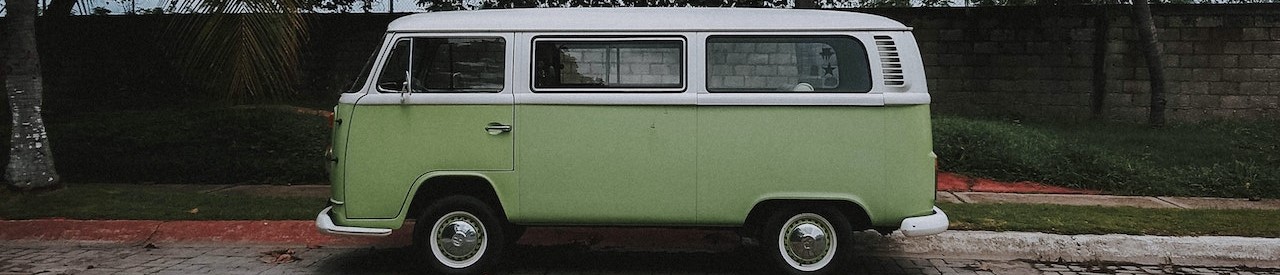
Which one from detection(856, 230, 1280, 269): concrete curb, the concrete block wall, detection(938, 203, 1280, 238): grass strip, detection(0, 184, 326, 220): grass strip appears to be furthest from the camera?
the concrete block wall

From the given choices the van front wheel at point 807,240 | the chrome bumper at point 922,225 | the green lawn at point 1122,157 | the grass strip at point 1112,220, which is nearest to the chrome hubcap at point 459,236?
the van front wheel at point 807,240

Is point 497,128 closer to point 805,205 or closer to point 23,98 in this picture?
point 805,205

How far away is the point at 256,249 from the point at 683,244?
2.86 m

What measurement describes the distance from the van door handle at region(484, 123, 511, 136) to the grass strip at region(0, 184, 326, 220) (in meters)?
2.40

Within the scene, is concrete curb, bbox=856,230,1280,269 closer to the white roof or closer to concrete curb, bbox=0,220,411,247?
the white roof

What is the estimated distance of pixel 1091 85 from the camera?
12.2 metres

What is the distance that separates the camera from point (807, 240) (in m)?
5.01

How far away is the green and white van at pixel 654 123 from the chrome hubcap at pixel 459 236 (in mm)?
133

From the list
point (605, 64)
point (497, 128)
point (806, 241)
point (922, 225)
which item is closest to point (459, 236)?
point (497, 128)

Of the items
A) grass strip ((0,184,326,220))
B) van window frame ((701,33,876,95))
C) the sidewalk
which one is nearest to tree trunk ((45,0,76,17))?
grass strip ((0,184,326,220))

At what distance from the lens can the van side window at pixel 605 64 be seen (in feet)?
16.1

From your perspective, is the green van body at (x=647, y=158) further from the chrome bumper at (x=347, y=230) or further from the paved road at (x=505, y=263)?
the paved road at (x=505, y=263)

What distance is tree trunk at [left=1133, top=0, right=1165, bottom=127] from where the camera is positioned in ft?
36.2

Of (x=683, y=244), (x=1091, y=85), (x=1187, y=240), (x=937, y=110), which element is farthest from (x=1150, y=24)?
(x=683, y=244)
